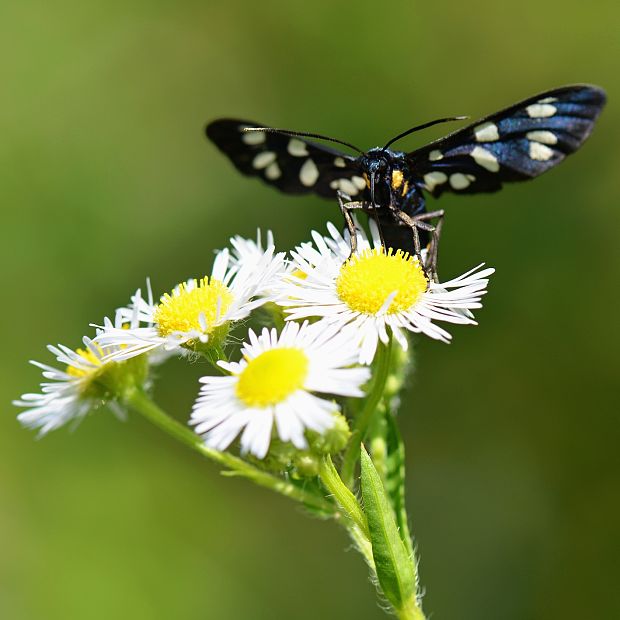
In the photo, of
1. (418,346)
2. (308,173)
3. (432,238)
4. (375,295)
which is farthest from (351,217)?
(418,346)

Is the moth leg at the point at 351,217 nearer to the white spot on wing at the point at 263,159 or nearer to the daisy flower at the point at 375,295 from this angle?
the daisy flower at the point at 375,295

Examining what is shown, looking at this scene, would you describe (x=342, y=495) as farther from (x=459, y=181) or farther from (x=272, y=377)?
(x=459, y=181)

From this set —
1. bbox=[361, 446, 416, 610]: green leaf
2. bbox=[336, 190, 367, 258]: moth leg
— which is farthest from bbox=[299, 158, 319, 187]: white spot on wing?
bbox=[361, 446, 416, 610]: green leaf

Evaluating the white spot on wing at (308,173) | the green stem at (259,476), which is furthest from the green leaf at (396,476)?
the white spot on wing at (308,173)

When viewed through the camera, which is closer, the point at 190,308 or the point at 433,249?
the point at 190,308

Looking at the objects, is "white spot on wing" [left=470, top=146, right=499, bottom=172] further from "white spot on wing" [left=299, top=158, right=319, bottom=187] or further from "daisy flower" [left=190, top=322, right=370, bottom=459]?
"daisy flower" [left=190, top=322, right=370, bottom=459]

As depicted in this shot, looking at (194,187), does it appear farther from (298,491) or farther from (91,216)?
(298,491)
